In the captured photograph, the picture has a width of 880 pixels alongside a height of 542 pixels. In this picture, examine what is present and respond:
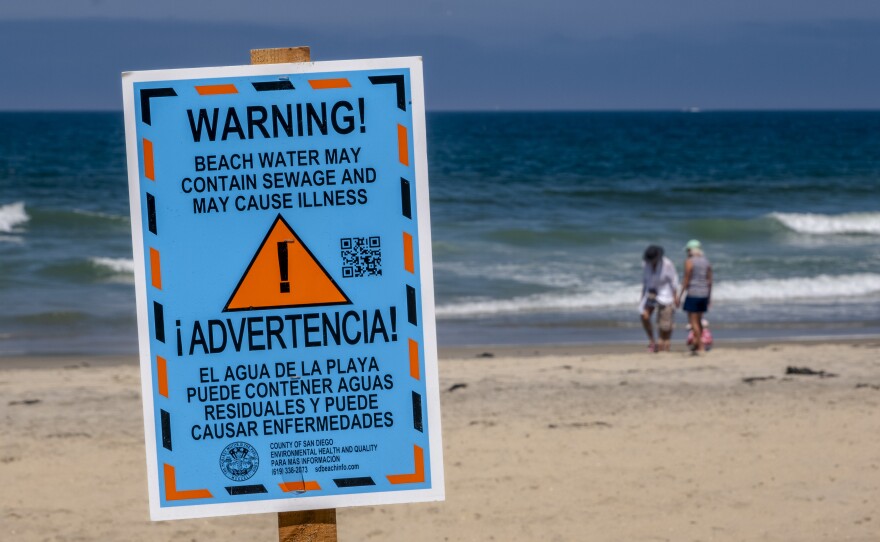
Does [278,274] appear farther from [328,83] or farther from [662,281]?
[662,281]

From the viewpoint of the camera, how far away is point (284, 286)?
2.37 m

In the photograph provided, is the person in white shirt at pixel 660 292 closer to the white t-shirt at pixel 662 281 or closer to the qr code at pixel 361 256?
the white t-shirt at pixel 662 281

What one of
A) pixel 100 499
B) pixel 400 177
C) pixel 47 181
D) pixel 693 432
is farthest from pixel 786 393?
pixel 47 181

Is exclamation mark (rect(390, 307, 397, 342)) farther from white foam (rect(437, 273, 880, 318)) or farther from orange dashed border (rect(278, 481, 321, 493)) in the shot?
white foam (rect(437, 273, 880, 318))

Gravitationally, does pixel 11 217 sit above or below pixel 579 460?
above

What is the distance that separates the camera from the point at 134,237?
233 cm

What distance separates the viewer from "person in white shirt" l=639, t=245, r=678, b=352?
12727 millimetres

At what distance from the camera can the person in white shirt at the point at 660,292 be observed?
12.7 metres

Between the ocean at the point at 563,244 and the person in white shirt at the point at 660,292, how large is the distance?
1.78 m

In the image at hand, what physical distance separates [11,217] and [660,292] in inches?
862

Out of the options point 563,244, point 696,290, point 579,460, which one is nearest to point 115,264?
point 563,244

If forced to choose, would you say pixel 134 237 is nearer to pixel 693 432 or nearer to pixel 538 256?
pixel 693 432

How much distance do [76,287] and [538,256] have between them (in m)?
9.77

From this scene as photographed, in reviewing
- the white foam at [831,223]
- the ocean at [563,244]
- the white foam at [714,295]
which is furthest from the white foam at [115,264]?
the white foam at [831,223]
